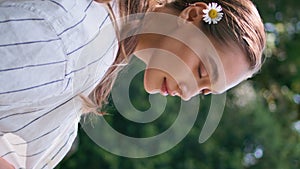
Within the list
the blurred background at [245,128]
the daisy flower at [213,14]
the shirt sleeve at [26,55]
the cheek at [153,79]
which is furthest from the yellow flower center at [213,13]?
the blurred background at [245,128]

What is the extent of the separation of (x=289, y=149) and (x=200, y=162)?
1.00 ft

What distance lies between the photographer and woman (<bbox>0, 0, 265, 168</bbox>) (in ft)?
2.36

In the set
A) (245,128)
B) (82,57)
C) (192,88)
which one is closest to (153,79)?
(192,88)

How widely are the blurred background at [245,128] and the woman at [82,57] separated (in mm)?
707

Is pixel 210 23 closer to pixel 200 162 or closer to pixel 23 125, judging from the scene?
pixel 23 125

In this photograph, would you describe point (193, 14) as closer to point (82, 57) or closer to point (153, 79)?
point (153, 79)

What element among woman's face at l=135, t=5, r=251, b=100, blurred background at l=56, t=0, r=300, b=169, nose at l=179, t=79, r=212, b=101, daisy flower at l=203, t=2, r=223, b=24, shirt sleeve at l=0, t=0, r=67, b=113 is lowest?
blurred background at l=56, t=0, r=300, b=169

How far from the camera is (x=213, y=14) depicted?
3.16 ft

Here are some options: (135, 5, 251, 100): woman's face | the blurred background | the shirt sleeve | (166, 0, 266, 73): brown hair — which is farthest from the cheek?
the blurred background

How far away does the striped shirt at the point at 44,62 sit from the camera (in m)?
0.71

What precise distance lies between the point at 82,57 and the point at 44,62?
0.07 m

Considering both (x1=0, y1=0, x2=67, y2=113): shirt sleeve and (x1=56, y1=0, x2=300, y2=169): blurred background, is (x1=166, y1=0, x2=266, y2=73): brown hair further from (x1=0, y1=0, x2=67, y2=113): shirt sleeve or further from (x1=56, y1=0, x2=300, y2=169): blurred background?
(x1=56, y1=0, x2=300, y2=169): blurred background

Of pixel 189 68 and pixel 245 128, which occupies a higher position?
pixel 189 68

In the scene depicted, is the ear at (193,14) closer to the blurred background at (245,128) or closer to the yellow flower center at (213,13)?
the yellow flower center at (213,13)
